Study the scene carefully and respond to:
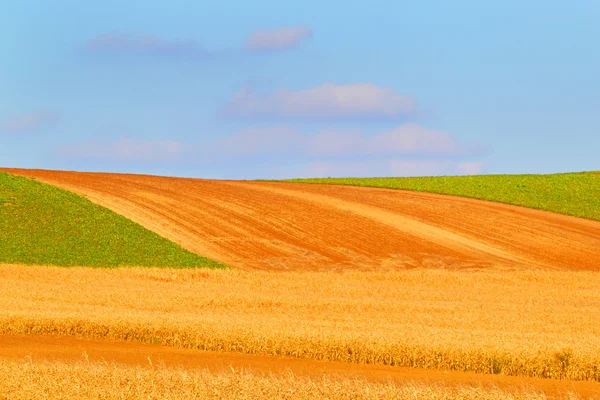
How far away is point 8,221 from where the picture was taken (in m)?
43.7

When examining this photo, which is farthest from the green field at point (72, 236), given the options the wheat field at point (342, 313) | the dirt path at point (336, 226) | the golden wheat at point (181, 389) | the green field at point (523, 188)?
the green field at point (523, 188)

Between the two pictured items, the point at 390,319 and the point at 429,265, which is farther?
the point at 429,265

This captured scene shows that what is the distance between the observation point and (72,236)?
41938mm

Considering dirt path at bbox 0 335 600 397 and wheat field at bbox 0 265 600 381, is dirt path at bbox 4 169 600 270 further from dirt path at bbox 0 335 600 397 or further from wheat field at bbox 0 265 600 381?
dirt path at bbox 0 335 600 397

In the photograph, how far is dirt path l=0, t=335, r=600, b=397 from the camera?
15.8m

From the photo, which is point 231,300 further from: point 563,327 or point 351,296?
point 563,327

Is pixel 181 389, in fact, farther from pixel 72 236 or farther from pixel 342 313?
pixel 72 236

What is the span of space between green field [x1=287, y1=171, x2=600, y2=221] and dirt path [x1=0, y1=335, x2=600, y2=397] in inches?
1852

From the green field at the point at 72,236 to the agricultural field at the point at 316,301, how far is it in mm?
1542

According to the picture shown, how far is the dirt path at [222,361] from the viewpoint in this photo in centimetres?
1578

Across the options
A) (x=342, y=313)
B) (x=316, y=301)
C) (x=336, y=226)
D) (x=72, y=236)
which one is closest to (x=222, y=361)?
(x=342, y=313)

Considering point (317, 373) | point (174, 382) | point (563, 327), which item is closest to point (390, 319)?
point (563, 327)

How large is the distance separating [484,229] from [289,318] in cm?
3185

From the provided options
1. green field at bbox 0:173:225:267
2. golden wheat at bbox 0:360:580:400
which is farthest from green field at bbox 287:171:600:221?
golden wheat at bbox 0:360:580:400
